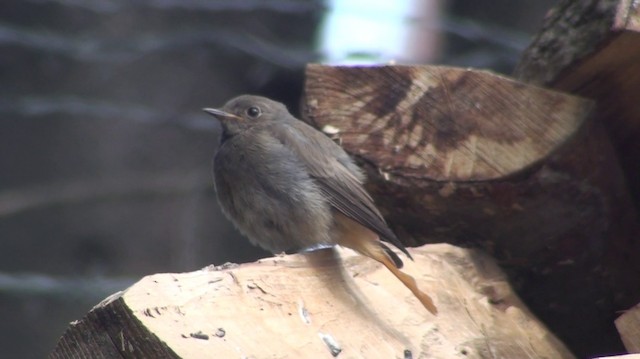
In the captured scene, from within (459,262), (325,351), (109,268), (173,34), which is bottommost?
(325,351)

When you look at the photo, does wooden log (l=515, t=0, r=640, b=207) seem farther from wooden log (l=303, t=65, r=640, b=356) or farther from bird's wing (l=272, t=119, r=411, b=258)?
bird's wing (l=272, t=119, r=411, b=258)

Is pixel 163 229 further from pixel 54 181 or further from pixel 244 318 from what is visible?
pixel 244 318

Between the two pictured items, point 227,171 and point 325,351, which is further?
point 227,171

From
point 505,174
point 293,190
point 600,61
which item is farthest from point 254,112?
point 600,61

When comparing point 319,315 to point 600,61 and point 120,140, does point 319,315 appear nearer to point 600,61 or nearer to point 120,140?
point 600,61

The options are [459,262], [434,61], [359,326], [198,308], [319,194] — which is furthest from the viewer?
[434,61]

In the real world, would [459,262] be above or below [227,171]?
below

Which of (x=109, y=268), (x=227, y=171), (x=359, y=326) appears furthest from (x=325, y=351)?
(x=109, y=268)
